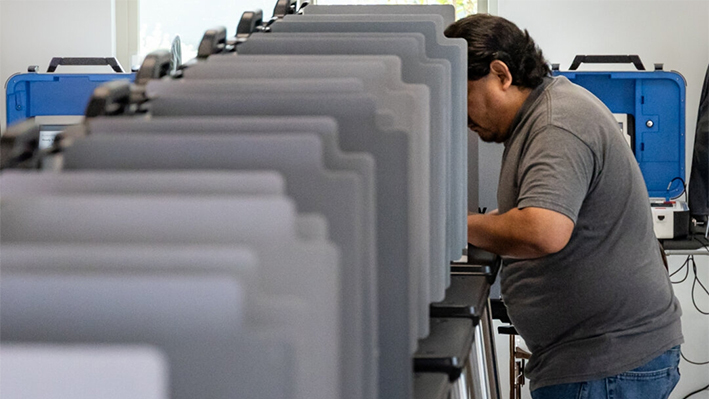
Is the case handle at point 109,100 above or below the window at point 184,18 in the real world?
below

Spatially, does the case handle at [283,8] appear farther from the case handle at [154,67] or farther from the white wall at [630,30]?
the white wall at [630,30]

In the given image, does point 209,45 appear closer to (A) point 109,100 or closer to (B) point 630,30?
(A) point 109,100

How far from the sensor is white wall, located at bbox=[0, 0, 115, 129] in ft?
14.4

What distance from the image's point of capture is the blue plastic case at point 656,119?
3111mm

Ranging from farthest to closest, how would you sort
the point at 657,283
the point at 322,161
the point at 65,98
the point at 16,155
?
the point at 65,98 < the point at 657,283 < the point at 16,155 < the point at 322,161

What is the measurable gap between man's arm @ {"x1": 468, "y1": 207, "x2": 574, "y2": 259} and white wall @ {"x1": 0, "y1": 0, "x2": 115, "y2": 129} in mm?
3384

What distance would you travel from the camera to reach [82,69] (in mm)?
4410

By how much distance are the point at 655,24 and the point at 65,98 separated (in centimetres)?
253

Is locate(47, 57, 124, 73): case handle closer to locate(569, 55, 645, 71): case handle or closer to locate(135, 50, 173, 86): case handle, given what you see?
locate(569, 55, 645, 71): case handle

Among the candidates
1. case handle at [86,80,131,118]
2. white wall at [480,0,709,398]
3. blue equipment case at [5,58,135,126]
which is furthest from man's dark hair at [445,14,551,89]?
white wall at [480,0,709,398]

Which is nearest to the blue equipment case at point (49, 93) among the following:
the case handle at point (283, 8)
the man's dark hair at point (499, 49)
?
the man's dark hair at point (499, 49)

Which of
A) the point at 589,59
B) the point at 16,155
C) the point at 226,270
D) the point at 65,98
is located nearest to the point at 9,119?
the point at 65,98

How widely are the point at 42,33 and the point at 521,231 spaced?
3.57 metres

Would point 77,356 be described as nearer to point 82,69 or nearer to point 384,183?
point 384,183
